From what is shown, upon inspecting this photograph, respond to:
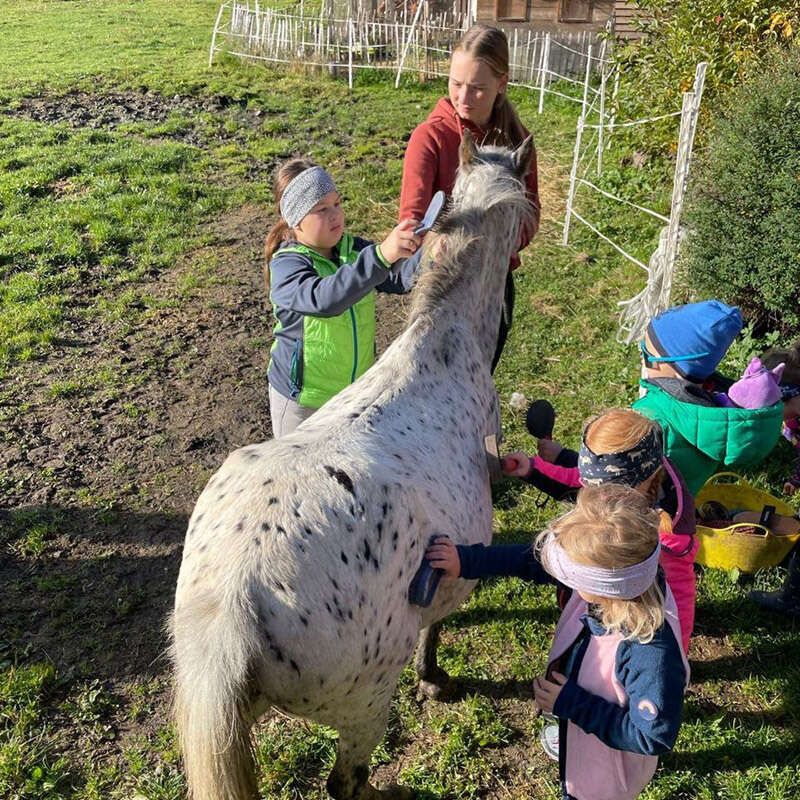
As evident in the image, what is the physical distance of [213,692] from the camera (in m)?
1.72

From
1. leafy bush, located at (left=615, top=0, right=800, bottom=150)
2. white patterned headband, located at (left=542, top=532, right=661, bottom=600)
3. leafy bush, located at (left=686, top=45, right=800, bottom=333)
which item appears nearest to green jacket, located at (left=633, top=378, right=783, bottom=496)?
white patterned headband, located at (left=542, top=532, right=661, bottom=600)

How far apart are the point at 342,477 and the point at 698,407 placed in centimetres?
159

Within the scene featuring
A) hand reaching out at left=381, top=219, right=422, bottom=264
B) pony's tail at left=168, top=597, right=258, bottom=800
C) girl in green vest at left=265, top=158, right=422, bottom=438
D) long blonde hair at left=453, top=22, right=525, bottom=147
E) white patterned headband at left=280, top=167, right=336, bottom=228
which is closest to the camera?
pony's tail at left=168, top=597, right=258, bottom=800

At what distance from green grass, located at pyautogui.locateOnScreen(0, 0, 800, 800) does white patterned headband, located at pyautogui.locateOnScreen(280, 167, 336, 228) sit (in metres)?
2.16

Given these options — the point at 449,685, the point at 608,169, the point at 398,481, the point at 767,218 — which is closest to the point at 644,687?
the point at 398,481

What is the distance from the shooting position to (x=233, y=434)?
486 centimetres

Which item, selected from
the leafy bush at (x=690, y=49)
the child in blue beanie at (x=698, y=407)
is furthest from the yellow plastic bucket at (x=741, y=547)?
the leafy bush at (x=690, y=49)

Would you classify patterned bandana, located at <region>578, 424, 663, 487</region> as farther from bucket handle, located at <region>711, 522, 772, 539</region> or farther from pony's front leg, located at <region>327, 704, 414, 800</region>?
bucket handle, located at <region>711, 522, 772, 539</region>

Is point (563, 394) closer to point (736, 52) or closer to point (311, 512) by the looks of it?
point (311, 512)

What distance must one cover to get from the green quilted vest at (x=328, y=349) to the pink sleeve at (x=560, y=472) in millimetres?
880

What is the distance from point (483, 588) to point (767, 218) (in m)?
3.38

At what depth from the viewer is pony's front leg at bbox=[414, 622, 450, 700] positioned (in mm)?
3094

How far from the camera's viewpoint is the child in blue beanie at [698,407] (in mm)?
2771

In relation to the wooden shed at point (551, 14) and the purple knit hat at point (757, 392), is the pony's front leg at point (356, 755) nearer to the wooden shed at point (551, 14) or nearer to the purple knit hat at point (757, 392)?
the purple knit hat at point (757, 392)
